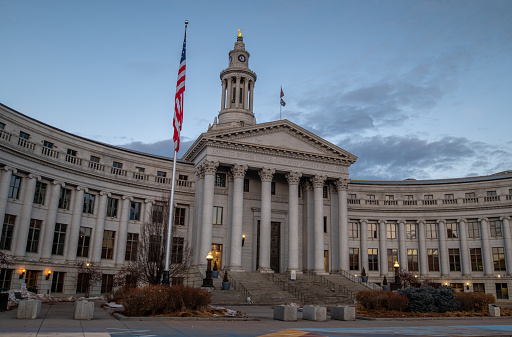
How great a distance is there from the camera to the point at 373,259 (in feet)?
209

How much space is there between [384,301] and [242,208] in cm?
2546

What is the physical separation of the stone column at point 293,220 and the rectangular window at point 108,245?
63.0 feet

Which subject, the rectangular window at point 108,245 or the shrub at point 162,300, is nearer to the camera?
the shrub at point 162,300

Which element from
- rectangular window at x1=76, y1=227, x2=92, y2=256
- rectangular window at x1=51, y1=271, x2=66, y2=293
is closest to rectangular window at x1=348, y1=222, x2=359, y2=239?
rectangular window at x1=76, y1=227, x2=92, y2=256

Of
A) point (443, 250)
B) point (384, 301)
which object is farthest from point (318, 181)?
point (384, 301)

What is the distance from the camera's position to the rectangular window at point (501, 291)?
186 feet

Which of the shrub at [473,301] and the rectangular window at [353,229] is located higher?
the rectangular window at [353,229]

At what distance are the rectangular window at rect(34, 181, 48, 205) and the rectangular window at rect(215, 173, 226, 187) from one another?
60.3 ft

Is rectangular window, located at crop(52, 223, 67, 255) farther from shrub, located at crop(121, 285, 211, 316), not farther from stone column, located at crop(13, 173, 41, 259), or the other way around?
shrub, located at crop(121, 285, 211, 316)

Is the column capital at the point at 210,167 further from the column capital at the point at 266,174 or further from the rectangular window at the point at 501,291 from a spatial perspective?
the rectangular window at the point at 501,291

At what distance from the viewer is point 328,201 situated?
5906 centimetres

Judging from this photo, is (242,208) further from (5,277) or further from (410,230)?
(410,230)

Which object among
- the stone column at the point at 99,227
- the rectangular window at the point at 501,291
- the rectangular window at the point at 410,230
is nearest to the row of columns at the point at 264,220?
the stone column at the point at 99,227

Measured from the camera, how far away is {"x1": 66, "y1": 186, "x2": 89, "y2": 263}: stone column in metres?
45.6
